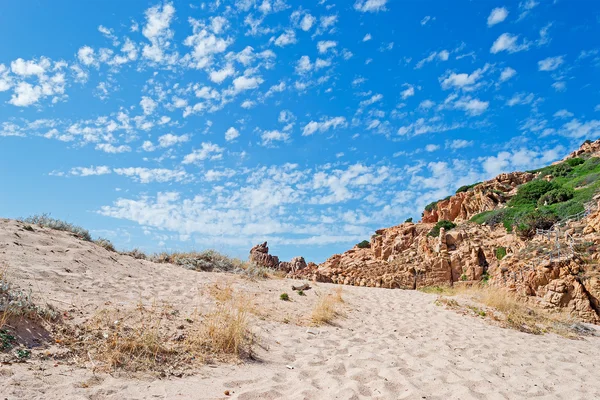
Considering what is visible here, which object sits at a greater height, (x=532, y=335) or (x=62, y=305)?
(x=62, y=305)

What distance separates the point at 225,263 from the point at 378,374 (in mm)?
9657

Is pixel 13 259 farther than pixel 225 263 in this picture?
No

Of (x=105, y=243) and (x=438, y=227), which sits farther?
(x=438, y=227)

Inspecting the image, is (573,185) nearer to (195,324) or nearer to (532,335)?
(532,335)

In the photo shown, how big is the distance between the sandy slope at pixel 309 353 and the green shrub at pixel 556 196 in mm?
19719

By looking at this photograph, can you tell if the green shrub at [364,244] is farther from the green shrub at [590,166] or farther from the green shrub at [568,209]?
the green shrub at [590,166]

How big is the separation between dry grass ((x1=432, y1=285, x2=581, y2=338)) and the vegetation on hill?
10.7 m

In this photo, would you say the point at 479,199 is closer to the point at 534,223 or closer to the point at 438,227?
the point at 438,227

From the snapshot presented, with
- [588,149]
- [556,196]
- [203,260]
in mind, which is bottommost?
[203,260]

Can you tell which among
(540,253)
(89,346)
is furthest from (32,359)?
(540,253)

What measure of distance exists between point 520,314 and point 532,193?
21.5 meters

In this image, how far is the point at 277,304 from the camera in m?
8.62

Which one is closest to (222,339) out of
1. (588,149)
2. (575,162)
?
(575,162)

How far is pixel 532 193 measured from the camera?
27578 millimetres
